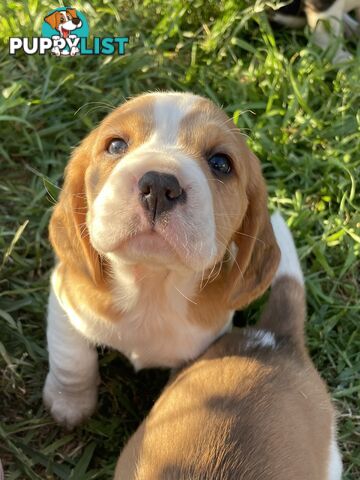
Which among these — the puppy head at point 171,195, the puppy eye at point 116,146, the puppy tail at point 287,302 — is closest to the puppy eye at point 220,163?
the puppy head at point 171,195

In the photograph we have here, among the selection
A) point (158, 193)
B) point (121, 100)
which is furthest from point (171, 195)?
point (121, 100)

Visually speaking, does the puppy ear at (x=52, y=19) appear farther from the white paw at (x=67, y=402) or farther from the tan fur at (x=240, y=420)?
the tan fur at (x=240, y=420)

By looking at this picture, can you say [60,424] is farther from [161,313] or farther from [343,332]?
[343,332]

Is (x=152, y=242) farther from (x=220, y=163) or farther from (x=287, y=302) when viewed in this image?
(x=287, y=302)

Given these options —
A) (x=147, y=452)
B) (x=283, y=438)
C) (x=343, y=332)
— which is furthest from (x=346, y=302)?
(x=147, y=452)

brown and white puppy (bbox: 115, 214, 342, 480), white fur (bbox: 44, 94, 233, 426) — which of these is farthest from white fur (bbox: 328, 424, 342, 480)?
white fur (bbox: 44, 94, 233, 426)

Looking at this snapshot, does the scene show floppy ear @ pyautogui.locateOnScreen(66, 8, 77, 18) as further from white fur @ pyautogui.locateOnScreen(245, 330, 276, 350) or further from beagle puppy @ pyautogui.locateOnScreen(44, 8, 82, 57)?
white fur @ pyautogui.locateOnScreen(245, 330, 276, 350)
